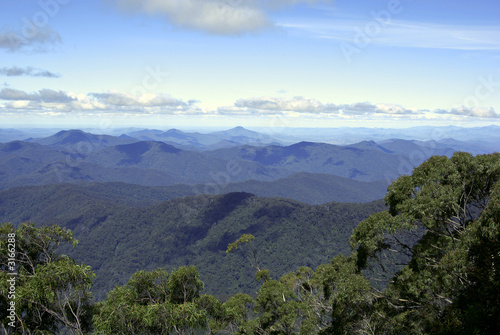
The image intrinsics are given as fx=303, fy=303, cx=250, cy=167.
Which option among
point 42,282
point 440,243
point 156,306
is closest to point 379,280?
point 440,243

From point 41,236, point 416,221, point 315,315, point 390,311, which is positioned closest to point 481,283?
point 416,221

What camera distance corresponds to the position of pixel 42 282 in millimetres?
15680

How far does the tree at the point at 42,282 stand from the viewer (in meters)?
15.8

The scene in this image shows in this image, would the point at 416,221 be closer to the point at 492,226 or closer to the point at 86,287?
the point at 492,226

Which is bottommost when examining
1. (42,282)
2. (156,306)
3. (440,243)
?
(156,306)

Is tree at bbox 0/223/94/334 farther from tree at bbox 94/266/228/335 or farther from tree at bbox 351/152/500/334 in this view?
tree at bbox 351/152/500/334

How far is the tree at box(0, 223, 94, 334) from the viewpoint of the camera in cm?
1578

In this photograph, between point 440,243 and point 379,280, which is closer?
point 440,243

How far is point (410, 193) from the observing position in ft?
61.5

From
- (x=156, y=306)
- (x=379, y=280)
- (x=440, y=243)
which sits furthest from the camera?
(x=379, y=280)

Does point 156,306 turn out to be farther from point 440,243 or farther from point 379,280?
point 440,243

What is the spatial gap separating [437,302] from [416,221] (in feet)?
13.3

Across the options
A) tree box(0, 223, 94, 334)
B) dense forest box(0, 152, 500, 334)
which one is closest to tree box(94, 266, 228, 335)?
dense forest box(0, 152, 500, 334)

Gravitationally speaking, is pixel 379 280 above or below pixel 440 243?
below
